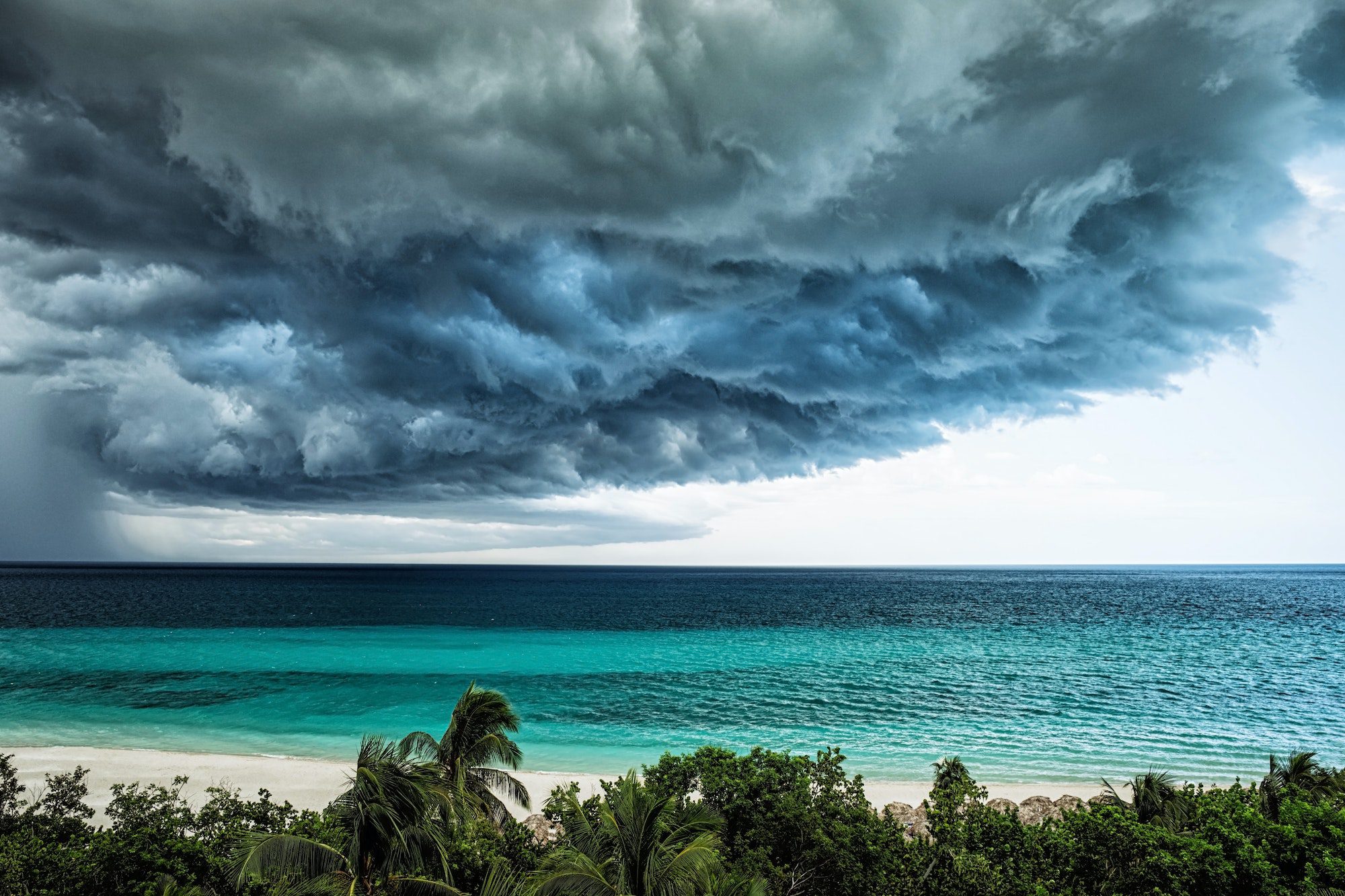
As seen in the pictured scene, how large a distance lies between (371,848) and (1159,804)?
18704mm

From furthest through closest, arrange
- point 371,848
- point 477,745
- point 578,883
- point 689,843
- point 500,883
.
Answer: point 477,745 < point 500,883 < point 371,848 < point 689,843 < point 578,883

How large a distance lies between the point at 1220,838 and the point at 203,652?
78.0 meters

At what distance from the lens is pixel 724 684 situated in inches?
2067

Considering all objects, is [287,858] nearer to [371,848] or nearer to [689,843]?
[371,848]

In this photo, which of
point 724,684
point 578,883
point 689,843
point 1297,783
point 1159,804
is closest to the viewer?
point 578,883

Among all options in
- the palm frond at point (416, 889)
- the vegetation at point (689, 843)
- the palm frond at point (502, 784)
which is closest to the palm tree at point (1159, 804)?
the vegetation at point (689, 843)

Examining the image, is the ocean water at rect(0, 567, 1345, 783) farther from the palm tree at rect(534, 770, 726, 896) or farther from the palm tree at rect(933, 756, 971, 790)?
the palm tree at rect(534, 770, 726, 896)

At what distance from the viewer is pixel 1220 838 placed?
47.4ft

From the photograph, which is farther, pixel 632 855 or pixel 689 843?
pixel 689 843

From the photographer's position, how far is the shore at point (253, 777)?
2755 cm

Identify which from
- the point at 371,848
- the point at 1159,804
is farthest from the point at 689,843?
the point at 1159,804

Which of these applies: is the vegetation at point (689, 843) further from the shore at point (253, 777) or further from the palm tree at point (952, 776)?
the shore at point (253, 777)

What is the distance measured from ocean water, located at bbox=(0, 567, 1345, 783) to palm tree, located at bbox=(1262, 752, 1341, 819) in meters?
12.7

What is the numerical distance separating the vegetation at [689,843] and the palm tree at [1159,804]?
2.1 inches
